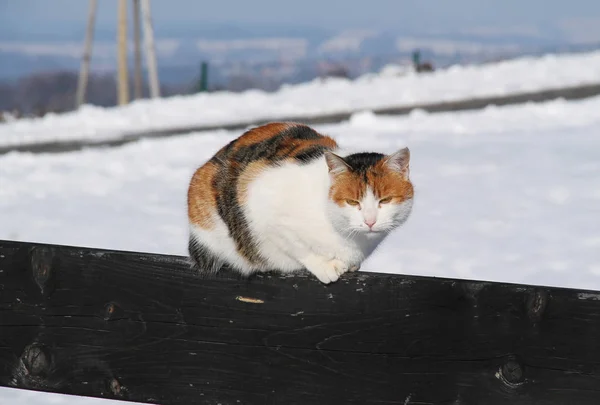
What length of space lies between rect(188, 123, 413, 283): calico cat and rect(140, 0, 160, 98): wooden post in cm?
1115

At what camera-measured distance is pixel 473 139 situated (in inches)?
309

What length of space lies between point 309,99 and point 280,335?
7.93m

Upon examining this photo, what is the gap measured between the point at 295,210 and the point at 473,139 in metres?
5.75

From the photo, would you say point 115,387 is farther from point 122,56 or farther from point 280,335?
point 122,56

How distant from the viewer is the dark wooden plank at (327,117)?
26.6 ft

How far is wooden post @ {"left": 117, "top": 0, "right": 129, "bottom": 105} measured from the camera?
1265 cm

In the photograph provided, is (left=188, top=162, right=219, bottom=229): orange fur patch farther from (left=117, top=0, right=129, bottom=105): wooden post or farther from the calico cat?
(left=117, top=0, right=129, bottom=105): wooden post

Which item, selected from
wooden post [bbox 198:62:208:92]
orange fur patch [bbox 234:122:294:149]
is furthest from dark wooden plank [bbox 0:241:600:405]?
wooden post [bbox 198:62:208:92]

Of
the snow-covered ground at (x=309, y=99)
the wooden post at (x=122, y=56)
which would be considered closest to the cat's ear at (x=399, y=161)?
the snow-covered ground at (x=309, y=99)

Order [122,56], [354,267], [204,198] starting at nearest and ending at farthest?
[354,267] → [204,198] → [122,56]

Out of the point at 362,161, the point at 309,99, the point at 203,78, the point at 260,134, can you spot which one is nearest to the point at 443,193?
the point at 309,99

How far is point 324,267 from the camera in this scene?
220 cm

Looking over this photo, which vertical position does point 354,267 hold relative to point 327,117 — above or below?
above

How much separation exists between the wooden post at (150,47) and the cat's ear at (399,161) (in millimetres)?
11409
